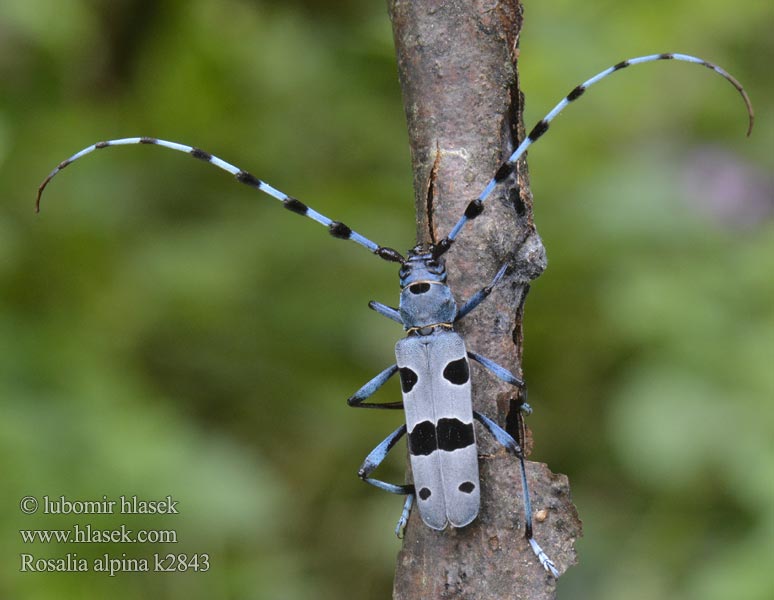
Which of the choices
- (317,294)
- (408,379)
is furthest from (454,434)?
(317,294)

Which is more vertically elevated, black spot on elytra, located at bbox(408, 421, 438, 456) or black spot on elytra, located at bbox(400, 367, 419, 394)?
black spot on elytra, located at bbox(400, 367, 419, 394)

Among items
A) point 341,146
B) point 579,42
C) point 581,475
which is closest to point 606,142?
point 579,42

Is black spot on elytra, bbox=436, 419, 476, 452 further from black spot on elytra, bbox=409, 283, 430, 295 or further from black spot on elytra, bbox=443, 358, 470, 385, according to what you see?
black spot on elytra, bbox=409, 283, 430, 295

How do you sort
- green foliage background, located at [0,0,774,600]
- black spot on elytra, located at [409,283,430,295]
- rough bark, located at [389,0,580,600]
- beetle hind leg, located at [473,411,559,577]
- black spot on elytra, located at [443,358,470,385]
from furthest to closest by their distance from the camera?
green foliage background, located at [0,0,774,600] < black spot on elytra, located at [409,283,430,295] < black spot on elytra, located at [443,358,470,385] < rough bark, located at [389,0,580,600] < beetle hind leg, located at [473,411,559,577]

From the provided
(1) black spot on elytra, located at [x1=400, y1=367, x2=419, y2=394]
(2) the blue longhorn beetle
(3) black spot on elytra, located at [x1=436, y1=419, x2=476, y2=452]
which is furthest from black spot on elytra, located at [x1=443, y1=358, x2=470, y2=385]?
(1) black spot on elytra, located at [x1=400, y1=367, x2=419, y2=394]

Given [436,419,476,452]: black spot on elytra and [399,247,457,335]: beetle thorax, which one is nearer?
[436,419,476,452]: black spot on elytra

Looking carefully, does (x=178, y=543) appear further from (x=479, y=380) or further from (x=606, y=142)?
(x=606, y=142)

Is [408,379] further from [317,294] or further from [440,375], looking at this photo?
[317,294]
